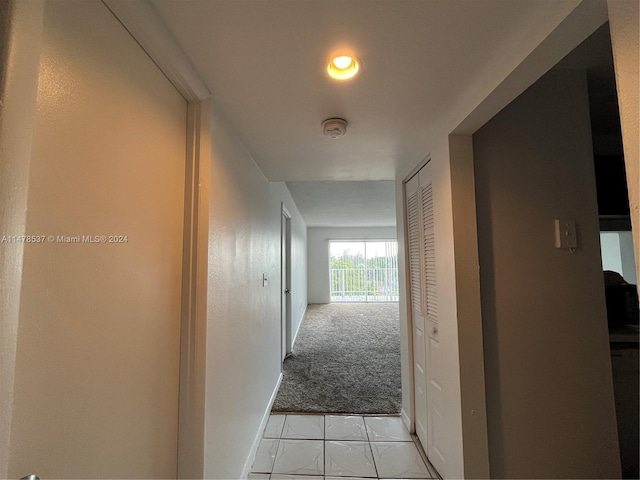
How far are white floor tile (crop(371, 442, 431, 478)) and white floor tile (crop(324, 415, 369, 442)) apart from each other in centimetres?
16

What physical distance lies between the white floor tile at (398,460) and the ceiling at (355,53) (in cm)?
212

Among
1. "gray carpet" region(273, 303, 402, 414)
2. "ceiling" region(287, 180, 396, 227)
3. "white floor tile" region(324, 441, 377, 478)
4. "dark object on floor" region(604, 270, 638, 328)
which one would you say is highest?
"ceiling" region(287, 180, 396, 227)

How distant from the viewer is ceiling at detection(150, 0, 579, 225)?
0.79 metres

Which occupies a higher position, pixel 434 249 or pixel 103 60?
pixel 103 60

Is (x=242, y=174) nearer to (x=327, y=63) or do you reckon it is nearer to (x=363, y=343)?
(x=327, y=63)

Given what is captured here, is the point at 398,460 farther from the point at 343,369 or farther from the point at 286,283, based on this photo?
the point at 286,283

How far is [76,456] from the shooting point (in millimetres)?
628

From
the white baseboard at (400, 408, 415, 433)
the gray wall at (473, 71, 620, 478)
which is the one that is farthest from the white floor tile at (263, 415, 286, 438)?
the gray wall at (473, 71, 620, 478)

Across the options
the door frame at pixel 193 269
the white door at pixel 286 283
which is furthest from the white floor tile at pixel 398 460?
the white door at pixel 286 283

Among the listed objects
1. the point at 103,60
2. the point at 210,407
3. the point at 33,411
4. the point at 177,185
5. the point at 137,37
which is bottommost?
the point at 210,407

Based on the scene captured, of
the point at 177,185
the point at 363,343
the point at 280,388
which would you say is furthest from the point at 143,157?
the point at 363,343

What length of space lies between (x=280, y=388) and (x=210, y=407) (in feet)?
6.16

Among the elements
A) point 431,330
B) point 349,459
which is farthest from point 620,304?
point 349,459

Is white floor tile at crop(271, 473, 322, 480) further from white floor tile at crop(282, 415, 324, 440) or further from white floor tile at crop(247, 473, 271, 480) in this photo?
white floor tile at crop(282, 415, 324, 440)
